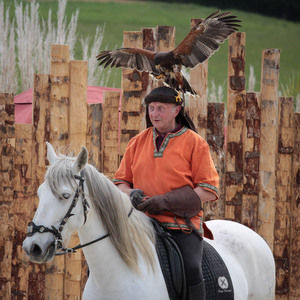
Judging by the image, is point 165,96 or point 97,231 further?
point 165,96

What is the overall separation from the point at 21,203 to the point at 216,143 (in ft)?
6.06

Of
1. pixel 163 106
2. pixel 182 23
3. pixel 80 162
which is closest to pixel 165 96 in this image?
pixel 163 106

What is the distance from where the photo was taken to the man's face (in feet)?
10.5

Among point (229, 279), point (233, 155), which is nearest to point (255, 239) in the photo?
point (229, 279)

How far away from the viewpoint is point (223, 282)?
3271mm

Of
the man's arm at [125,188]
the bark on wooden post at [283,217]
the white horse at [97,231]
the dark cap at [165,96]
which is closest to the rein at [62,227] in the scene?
the white horse at [97,231]

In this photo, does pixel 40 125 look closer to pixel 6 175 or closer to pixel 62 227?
pixel 6 175

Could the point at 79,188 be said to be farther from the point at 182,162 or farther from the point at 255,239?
the point at 255,239

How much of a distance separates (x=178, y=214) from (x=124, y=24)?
959 cm

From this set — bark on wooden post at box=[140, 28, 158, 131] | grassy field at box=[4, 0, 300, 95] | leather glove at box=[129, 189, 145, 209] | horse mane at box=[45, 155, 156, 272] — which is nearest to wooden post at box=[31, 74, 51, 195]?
bark on wooden post at box=[140, 28, 158, 131]

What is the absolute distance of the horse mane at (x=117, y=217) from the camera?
2777 millimetres

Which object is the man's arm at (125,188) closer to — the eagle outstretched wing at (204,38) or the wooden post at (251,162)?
the eagle outstretched wing at (204,38)

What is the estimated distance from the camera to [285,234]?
5008 millimetres

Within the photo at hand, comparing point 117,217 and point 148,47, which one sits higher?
point 148,47
